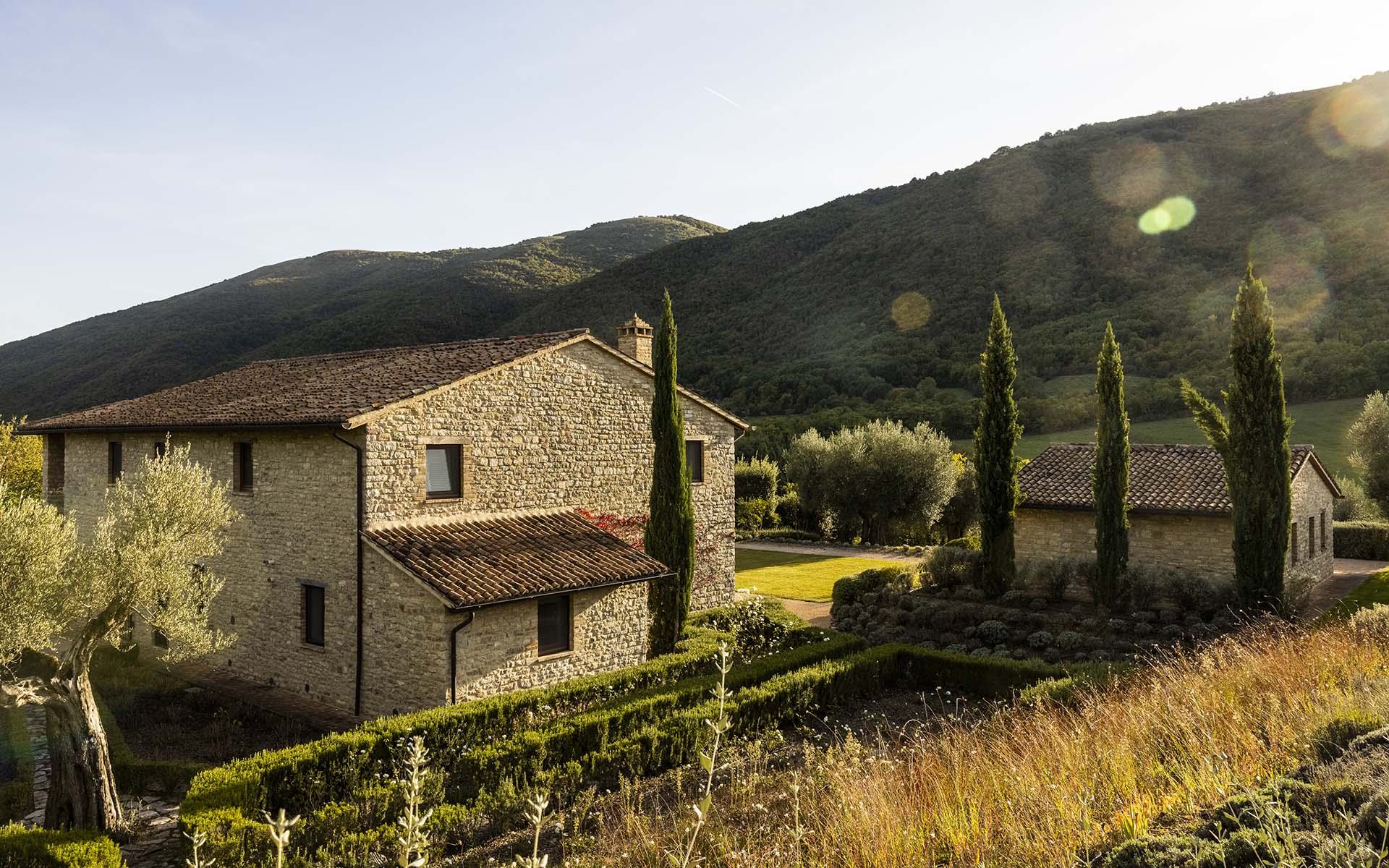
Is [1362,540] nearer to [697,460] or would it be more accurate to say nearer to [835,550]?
[835,550]

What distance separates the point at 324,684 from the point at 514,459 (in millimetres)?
5780

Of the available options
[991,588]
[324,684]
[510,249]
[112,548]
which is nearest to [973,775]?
[112,548]

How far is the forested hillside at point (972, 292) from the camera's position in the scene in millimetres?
56125

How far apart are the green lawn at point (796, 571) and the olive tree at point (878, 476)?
4254mm

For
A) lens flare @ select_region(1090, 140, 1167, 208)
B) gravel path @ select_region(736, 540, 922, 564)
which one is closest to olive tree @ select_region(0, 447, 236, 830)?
gravel path @ select_region(736, 540, 922, 564)

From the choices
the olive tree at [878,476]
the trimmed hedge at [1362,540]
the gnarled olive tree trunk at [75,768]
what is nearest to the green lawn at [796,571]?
the olive tree at [878,476]

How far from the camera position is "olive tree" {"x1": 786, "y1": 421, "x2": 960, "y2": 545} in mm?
36469

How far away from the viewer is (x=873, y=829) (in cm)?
641

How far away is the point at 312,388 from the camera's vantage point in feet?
60.2

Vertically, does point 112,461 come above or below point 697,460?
above

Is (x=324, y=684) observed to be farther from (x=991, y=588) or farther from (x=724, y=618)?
(x=991, y=588)

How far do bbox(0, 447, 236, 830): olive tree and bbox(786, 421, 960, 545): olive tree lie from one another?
29.2 metres

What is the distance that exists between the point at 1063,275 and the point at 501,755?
68.8 meters

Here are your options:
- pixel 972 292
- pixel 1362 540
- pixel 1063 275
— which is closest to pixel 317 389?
pixel 1362 540
